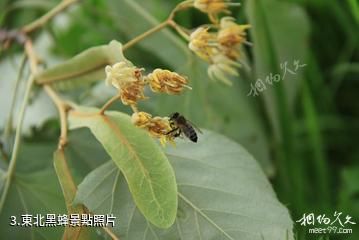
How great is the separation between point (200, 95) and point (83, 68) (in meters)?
0.15

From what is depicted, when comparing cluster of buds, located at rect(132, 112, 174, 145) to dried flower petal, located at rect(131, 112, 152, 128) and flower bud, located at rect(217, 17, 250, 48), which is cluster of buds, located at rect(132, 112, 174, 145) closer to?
dried flower petal, located at rect(131, 112, 152, 128)

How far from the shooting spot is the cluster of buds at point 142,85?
45 cm

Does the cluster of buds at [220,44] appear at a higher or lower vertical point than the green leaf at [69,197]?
higher

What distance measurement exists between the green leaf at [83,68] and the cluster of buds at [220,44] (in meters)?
0.06

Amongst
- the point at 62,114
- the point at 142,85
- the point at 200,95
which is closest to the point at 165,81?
the point at 142,85

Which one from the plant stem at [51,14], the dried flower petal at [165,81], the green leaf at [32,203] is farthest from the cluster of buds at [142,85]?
the plant stem at [51,14]

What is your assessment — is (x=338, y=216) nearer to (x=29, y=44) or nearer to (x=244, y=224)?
(x=244, y=224)

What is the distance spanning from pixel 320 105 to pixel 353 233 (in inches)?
12.0

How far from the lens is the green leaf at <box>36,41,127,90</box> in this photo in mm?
513

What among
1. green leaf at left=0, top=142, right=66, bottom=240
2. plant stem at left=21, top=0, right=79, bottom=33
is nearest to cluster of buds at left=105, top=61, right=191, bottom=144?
green leaf at left=0, top=142, right=66, bottom=240

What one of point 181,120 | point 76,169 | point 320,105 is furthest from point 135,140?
point 320,105

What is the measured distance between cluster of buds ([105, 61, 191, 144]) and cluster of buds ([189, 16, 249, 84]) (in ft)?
0.25

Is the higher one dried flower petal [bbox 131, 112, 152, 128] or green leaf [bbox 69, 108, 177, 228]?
dried flower petal [bbox 131, 112, 152, 128]

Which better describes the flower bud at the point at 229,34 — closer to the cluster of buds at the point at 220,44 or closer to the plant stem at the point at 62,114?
the cluster of buds at the point at 220,44
